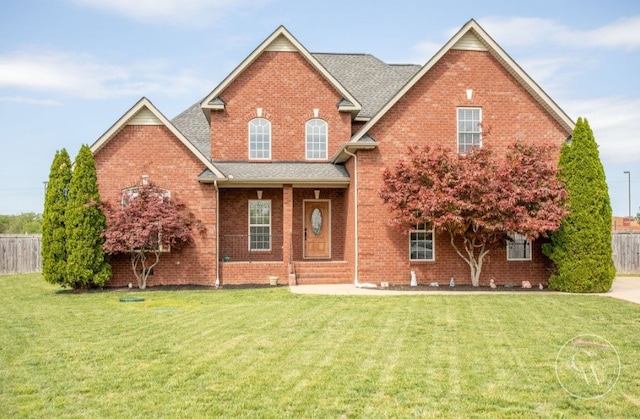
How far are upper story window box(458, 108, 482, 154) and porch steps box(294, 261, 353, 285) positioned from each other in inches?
210

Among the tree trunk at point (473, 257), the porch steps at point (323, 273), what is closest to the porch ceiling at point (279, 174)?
the porch steps at point (323, 273)

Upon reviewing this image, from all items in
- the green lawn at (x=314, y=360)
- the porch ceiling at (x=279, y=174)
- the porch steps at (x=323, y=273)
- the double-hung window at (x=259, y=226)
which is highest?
the porch ceiling at (x=279, y=174)

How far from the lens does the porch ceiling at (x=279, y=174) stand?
2020 cm

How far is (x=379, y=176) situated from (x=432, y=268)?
332cm

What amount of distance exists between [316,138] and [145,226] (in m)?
7.14

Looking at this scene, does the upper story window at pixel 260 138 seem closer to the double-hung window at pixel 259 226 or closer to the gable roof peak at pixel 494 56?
the double-hung window at pixel 259 226

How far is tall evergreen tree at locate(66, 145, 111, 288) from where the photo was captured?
1827 centimetres

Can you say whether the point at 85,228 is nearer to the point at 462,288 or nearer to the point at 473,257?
the point at 462,288

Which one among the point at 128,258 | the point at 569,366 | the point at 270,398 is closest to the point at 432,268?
the point at 128,258

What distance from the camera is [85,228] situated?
18.3 meters

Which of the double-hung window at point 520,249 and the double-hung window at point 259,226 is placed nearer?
the double-hung window at point 520,249

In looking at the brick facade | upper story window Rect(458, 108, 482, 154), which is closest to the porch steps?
the brick facade

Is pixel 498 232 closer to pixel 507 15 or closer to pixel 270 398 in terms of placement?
pixel 507 15

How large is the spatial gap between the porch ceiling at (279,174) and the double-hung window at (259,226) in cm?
135
